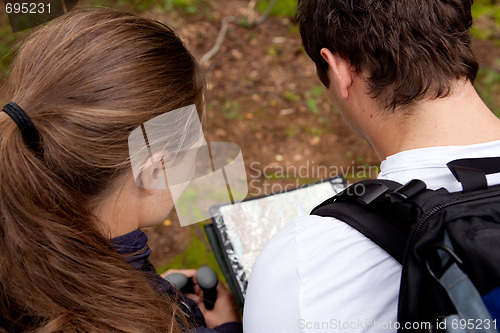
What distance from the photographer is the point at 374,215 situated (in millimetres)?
1046

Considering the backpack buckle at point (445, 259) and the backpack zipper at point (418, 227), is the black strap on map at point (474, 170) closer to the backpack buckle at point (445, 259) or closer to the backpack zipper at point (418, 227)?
the backpack zipper at point (418, 227)

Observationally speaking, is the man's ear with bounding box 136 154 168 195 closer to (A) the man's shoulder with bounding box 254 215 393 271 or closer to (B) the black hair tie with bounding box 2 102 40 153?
(B) the black hair tie with bounding box 2 102 40 153

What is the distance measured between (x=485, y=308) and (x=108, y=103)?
931 millimetres

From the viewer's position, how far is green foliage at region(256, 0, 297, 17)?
4.11 metres

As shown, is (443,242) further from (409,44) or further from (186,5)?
(186,5)

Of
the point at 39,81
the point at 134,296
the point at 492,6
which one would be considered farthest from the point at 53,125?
the point at 492,6

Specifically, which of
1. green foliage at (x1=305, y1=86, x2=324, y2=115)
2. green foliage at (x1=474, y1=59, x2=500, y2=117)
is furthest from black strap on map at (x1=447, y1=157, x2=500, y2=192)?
green foliage at (x1=474, y1=59, x2=500, y2=117)

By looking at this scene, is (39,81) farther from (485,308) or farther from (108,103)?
(485,308)

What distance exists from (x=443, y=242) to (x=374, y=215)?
0.21 meters

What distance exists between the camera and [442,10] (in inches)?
52.8

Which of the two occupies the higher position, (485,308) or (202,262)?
(485,308)

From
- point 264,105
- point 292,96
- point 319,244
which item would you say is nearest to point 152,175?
point 319,244

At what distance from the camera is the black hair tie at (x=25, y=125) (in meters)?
0.96

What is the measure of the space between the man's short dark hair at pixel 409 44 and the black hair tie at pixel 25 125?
3.34ft
